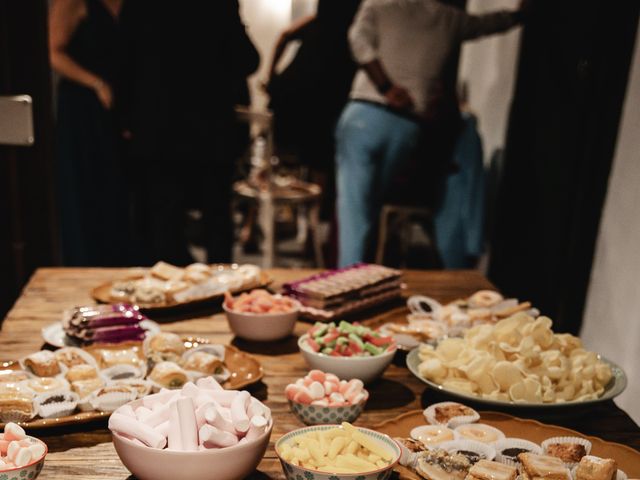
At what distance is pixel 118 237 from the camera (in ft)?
12.1

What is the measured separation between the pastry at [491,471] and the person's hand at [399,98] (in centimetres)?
246

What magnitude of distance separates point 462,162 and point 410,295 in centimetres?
176

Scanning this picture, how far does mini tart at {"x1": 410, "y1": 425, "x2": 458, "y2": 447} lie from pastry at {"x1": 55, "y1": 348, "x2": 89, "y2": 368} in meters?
0.64

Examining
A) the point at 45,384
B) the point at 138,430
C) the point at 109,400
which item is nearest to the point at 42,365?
the point at 45,384

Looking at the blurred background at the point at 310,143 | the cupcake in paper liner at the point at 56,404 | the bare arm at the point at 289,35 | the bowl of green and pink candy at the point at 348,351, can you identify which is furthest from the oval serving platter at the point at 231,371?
the bare arm at the point at 289,35

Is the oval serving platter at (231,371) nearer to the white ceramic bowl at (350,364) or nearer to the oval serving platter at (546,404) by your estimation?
the white ceramic bowl at (350,364)

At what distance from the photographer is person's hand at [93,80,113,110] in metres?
3.39

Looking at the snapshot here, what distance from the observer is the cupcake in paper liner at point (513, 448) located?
1.05 metres

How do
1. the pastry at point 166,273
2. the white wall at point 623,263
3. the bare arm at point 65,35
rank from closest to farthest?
the pastry at point 166,273, the white wall at point 623,263, the bare arm at point 65,35

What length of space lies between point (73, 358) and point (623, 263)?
203 centimetres

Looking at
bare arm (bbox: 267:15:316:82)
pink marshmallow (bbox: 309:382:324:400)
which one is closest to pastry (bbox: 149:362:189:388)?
pink marshmallow (bbox: 309:382:324:400)

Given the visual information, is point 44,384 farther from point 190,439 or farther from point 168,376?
point 190,439

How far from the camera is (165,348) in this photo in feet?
4.50

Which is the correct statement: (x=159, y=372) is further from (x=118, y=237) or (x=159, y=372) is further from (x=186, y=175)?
(x=118, y=237)
